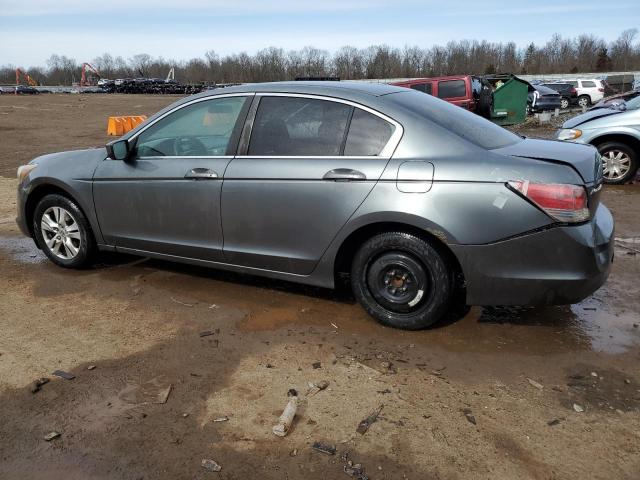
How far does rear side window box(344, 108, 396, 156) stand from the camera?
3555 mm

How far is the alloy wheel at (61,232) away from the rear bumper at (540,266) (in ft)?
11.5

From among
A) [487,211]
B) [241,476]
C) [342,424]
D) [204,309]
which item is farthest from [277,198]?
[241,476]

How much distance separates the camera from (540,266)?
10.6 ft

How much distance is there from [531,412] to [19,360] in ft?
10.1

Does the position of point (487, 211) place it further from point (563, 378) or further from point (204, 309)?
point (204, 309)

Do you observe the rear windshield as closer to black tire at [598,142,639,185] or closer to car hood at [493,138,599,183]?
car hood at [493,138,599,183]

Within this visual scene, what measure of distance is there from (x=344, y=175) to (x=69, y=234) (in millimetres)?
2858

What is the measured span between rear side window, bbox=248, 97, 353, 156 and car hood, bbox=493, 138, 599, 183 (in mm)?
1079

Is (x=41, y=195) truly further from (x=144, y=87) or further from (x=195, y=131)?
(x=144, y=87)

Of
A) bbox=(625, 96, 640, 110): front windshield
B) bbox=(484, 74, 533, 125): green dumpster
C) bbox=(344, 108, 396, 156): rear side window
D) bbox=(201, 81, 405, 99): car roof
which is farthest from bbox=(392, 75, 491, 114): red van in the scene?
bbox=(344, 108, 396, 156): rear side window

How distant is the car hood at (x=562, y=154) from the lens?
3.27m

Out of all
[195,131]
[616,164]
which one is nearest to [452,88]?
[616,164]

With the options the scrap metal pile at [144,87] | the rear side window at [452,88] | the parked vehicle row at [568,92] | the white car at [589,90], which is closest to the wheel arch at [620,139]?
the rear side window at [452,88]

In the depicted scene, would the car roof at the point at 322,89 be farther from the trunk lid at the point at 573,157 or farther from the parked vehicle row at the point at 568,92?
the parked vehicle row at the point at 568,92
